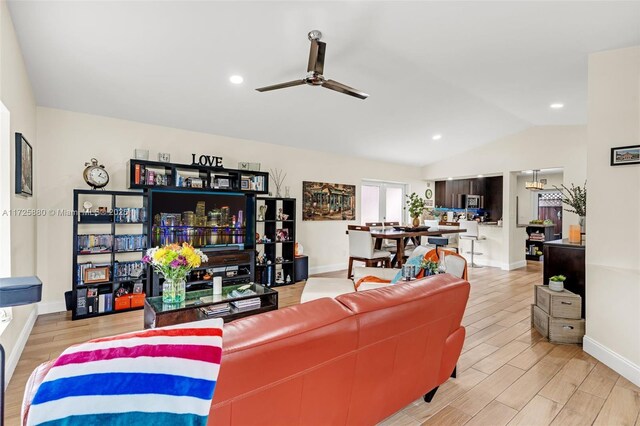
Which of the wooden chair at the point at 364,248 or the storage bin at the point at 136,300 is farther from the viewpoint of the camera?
the wooden chair at the point at 364,248

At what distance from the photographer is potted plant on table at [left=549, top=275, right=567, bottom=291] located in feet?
10.5

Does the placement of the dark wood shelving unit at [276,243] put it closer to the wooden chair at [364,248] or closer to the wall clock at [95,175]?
the wooden chair at [364,248]

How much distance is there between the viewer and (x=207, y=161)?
4594 millimetres

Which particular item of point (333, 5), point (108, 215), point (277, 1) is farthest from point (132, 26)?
point (108, 215)

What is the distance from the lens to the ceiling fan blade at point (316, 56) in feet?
A: 8.41

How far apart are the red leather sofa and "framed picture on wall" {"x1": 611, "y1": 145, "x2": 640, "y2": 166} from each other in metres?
1.87

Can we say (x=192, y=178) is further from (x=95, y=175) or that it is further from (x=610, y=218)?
(x=610, y=218)

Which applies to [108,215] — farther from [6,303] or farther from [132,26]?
[6,303]

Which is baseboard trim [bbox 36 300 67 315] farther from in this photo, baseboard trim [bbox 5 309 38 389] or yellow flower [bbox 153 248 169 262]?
yellow flower [bbox 153 248 169 262]

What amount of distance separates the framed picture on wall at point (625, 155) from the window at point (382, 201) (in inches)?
187

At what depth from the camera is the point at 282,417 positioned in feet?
3.99

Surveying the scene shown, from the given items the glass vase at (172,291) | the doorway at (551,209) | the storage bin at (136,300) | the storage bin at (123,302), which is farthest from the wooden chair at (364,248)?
the doorway at (551,209)

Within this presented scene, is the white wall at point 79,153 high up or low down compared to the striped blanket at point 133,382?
up

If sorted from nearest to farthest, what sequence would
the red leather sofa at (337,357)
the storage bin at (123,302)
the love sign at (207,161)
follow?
the red leather sofa at (337,357) → the storage bin at (123,302) → the love sign at (207,161)
